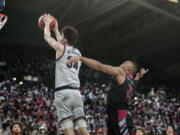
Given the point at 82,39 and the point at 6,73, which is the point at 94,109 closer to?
the point at 6,73

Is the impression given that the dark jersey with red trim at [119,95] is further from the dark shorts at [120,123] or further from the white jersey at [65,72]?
the white jersey at [65,72]

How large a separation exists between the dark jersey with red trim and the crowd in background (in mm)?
5865

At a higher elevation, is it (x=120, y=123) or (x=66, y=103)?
(x=66, y=103)

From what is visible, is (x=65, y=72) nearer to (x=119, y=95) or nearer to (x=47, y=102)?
(x=119, y=95)

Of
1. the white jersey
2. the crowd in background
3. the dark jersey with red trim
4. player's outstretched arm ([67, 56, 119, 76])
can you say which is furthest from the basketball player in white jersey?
the crowd in background

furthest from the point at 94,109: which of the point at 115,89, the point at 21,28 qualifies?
the point at 115,89

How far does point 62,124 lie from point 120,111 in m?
1.00

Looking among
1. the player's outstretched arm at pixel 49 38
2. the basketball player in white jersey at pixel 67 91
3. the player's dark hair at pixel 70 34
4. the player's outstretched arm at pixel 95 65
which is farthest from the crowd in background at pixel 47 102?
the player's outstretched arm at pixel 95 65

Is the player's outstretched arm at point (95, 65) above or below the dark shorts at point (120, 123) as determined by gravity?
above

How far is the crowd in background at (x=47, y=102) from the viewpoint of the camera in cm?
1425

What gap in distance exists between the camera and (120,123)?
5.12m

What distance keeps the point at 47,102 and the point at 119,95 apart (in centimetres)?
1242

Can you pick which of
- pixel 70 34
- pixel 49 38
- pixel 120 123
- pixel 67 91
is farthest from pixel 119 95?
pixel 49 38

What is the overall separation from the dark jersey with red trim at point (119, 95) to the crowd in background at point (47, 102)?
587 cm
